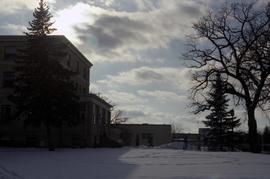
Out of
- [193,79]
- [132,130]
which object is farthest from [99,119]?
[132,130]

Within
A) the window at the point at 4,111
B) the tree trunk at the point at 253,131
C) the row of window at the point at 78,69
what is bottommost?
the tree trunk at the point at 253,131

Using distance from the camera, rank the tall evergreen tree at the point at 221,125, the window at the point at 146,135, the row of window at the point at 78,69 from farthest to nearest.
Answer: the window at the point at 146,135, the tall evergreen tree at the point at 221,125, the row of window at the point at 78,69

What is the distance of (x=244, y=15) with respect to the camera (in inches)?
1989

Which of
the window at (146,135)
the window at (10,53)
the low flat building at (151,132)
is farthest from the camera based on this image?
the window at (146,135)

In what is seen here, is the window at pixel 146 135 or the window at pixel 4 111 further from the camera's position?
the window at pixel 146 135

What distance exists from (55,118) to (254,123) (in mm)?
19436

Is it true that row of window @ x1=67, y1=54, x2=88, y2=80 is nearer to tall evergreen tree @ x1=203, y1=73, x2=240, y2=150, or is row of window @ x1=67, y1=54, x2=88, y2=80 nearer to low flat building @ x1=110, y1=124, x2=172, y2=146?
tall evergreen tree @ x1=203, y1=73, x2=240, y2=150

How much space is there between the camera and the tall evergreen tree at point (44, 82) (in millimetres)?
43969

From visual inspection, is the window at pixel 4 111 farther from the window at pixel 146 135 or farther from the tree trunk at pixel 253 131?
the window at pixel 146 135

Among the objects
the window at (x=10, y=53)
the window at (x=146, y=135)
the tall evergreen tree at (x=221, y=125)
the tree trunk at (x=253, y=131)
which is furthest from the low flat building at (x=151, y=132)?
the tree trunk at (x=253, y=131)

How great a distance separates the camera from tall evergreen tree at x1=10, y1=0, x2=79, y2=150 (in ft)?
144

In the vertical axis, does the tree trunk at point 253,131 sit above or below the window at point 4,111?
below

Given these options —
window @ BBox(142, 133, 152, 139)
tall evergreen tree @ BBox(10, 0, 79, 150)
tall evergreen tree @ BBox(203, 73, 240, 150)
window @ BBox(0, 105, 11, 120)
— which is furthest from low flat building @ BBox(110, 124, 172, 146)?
tall evergreen tree @ BBox(10, 0, 79, 150)

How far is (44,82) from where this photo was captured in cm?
4369
